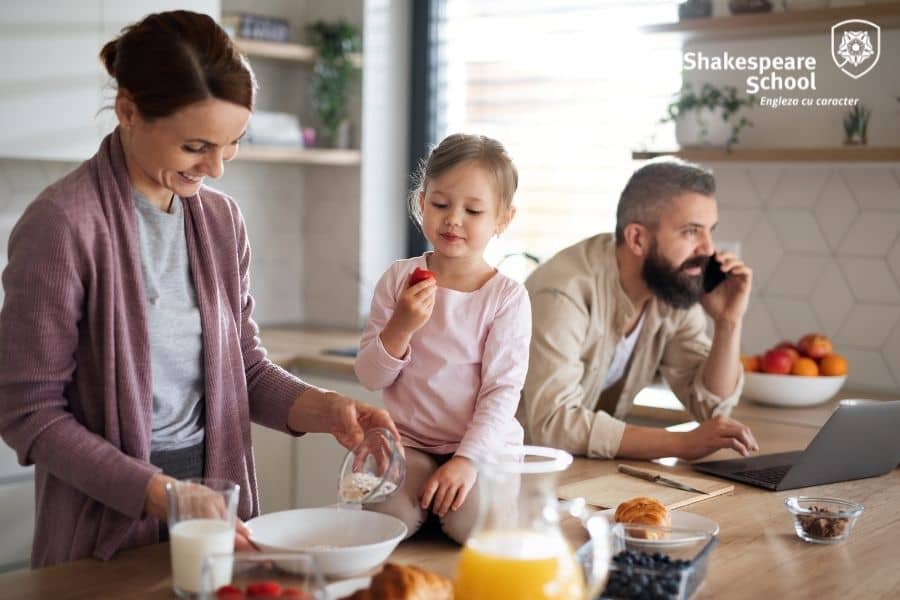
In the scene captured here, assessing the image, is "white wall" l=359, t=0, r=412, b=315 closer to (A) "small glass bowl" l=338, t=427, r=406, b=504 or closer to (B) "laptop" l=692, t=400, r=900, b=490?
(B) "laptop" l=692, t=400, r=900, b=490

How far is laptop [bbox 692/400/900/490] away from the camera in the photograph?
1981 millimetres

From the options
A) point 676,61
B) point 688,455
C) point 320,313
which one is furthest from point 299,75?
point 688,455

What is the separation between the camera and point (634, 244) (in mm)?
2492

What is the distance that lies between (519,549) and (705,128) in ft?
7.84

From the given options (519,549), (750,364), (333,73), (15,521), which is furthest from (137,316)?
(333,73)

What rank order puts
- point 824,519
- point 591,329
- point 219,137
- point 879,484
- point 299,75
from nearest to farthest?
1. point 219,137
2. point 824,519
3. point 879,484
4. point 591,329
5. point 299,75

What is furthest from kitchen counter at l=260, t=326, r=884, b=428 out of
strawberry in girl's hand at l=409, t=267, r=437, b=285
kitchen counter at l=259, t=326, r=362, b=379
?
strawberry in girl's hand at l=409, t=267, r=437, b=285

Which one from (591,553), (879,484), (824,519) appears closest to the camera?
(591,553)

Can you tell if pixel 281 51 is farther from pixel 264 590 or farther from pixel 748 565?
pixel 264 590

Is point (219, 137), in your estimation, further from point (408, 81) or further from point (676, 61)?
point (408, 81)

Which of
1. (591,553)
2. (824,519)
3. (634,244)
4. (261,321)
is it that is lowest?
(261,321)

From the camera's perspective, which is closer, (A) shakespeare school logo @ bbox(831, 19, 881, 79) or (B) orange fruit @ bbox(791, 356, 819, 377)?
(B) orange fruit @ bbox(791, 356, 819, 377)

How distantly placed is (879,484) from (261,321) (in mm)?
2591

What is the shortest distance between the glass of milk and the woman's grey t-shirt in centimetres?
38
